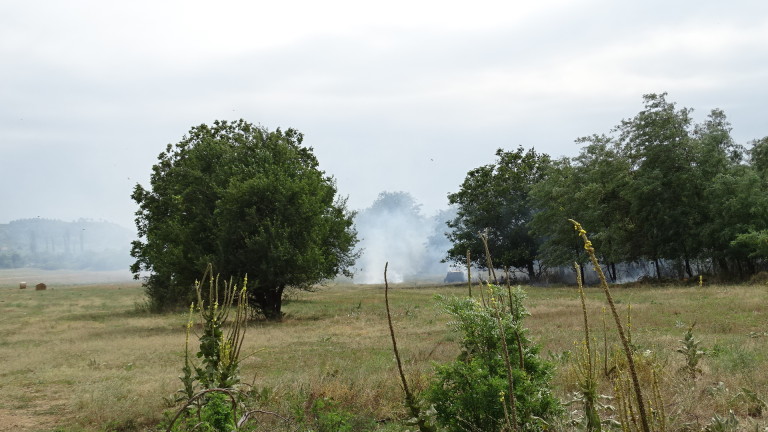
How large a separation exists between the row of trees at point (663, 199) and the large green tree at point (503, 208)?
288cm

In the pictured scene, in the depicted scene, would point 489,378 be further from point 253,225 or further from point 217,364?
point 253,225

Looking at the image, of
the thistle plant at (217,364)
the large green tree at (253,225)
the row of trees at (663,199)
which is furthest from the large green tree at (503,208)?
the thistle plant at (217,364)

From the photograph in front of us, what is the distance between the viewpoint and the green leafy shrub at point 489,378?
6.88 meters

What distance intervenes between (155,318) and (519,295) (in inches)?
1368

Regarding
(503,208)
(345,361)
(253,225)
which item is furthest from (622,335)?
(503,208)

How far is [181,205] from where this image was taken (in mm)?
37844

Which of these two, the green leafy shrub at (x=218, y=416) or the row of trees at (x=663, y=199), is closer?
the green leafy shrub at (x=218, y=416)

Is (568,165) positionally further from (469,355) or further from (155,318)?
(469,355)

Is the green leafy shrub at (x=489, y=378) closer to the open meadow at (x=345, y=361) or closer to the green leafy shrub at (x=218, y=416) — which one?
the open meadow at (x=345, y=361)

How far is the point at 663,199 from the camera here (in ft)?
153

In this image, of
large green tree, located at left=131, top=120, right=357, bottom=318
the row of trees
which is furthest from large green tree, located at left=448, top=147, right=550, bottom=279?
large green tree, located at left=131, top=120, right=357, bottom=318

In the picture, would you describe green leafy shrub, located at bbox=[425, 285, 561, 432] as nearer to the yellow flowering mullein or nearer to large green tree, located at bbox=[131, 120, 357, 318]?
the yellow flowering mullein

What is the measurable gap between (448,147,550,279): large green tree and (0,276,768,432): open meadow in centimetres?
2979

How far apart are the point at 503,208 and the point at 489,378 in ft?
196
